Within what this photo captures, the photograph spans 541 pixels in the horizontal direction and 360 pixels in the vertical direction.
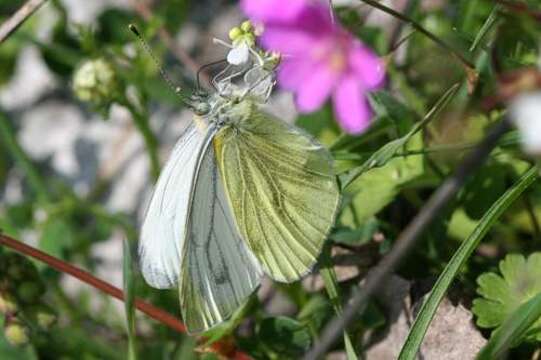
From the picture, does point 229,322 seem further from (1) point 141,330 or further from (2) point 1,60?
(2) point 1,60

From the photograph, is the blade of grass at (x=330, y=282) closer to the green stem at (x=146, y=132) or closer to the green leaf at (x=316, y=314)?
the green leaf at (x=316, y=314)

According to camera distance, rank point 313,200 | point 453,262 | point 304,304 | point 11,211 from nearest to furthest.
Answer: point 453,262 → point 313,200 → point 304,304 → point 11,211

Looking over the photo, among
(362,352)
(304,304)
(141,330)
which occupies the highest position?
(141,330)

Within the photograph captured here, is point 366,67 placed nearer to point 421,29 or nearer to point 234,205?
point 421,29

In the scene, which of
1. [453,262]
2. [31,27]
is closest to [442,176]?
[453,262]

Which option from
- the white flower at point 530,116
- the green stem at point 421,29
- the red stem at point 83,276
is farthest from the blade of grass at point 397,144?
the white flower at point 530,116

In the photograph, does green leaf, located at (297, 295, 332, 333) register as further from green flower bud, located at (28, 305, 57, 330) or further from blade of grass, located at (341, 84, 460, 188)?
green flower bud, located at (28, 305, 57, 330)

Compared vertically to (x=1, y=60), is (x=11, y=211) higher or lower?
lower
